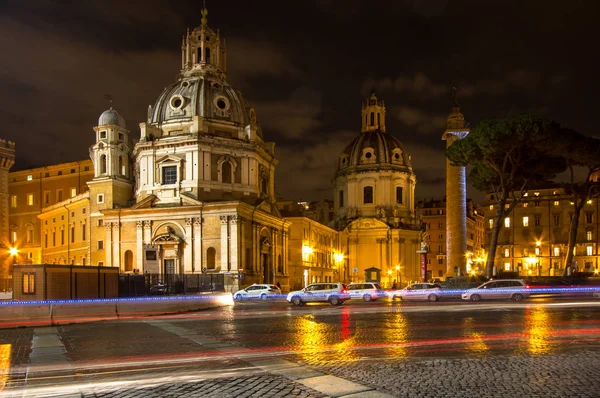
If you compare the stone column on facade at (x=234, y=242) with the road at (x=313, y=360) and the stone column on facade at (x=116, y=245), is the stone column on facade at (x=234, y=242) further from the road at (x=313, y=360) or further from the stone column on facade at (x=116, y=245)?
the road at (x=313, y=360)

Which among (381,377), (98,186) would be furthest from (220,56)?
(381,377)

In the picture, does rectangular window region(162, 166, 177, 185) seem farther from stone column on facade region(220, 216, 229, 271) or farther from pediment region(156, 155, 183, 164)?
stone column on facade region(220, 216, 229, 271)

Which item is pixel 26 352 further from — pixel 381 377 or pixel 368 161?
pixel 368 161

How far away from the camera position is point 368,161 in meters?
97.5

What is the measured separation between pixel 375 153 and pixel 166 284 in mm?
60721

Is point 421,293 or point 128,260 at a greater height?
point 128,260

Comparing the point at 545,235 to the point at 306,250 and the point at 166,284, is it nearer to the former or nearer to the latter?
the point at 306,250

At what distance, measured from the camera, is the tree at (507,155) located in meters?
42.4

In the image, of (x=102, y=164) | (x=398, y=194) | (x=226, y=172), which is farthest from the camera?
(x=398, y=194)

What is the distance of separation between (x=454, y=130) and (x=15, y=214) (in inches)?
2455

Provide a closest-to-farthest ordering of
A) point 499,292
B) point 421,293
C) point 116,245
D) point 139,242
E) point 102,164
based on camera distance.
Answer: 1. point 499,292
2. point 421,293
3. point 139,242
4. point 116,245
5. point 102,164

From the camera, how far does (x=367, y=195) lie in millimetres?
97562

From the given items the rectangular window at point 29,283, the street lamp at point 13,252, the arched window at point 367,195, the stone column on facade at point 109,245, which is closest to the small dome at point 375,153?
the arched window at point 367,195

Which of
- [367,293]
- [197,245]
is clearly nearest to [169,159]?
[197,245]
